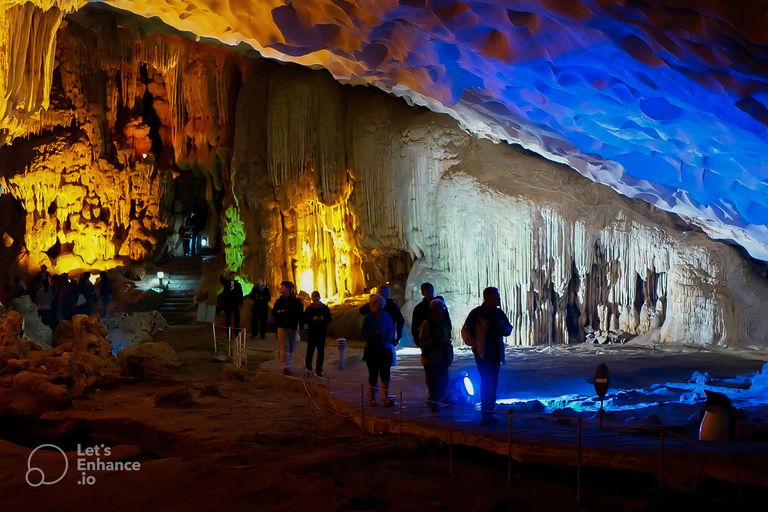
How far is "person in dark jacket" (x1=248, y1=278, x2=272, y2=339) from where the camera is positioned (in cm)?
1245

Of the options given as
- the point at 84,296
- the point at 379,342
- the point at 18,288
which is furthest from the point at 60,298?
the point at 379,342

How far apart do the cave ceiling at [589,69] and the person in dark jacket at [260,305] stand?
16.6 ft

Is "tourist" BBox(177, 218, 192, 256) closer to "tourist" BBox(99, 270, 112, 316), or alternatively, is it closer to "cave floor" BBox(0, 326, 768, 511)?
"tourist" BBox(99, 270, 112, 316)

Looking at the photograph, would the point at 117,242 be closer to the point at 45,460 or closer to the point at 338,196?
the point at 338,196

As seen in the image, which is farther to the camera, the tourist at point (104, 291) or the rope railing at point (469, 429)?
the tourist at point (104, 291)

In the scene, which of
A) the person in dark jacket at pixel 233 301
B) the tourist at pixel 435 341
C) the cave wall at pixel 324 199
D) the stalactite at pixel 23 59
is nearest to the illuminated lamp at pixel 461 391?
the tourist at pixel 435 341

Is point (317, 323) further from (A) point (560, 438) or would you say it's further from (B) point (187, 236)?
(B) point (187, 236)

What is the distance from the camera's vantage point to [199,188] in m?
25.3

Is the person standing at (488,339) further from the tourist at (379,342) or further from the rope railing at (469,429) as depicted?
→ the tourist at (379,342)

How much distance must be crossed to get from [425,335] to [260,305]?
7.14 m

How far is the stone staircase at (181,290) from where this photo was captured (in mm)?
18328

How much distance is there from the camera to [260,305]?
12602mm

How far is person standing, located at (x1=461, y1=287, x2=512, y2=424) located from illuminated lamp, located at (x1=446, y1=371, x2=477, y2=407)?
1.10m

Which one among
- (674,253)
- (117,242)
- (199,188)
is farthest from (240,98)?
(674,253)
